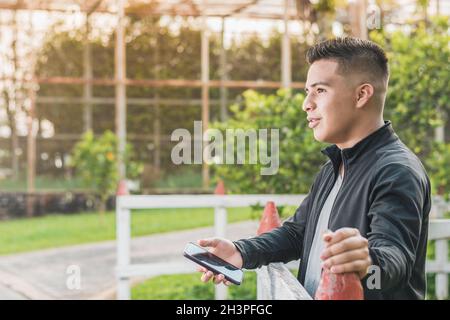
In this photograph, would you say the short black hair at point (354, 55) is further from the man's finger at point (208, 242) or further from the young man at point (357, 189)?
the man's finger at point (208, 242)

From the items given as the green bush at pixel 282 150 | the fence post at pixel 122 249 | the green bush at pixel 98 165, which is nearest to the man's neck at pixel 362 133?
the fence post at pixel 122 249

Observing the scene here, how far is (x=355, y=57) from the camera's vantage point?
2.00m

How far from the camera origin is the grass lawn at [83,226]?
1197 centimetres

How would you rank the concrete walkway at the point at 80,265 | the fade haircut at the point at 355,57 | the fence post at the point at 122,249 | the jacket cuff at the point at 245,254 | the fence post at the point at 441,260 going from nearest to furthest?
the fade haircut at the point at 355,57, the jacket cuff at the point at 245,254, the fence post at the point at 122,249, the fence post at the point at 441,260, the concrete walkway at the point at 80,265

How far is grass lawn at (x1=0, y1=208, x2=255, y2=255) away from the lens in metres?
12.0

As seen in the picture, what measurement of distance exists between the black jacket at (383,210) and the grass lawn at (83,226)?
8797 millimetres

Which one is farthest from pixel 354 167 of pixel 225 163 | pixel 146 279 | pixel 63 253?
pixel 63 253

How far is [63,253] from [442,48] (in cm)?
552

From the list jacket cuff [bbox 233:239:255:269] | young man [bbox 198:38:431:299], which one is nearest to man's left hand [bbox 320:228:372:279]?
young man [bbox 198:38:431:299]

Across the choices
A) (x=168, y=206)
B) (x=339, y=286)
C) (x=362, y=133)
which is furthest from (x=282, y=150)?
(x=339, y=286)

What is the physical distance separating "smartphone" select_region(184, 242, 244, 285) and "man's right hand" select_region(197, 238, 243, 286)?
0.04 meters

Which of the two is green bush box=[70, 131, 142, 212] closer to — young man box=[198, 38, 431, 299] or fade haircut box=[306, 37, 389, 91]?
young man box=[198, 38, 431, 299]

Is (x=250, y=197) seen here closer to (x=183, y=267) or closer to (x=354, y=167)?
(x=183, y=267)

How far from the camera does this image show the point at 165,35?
17156 mm
